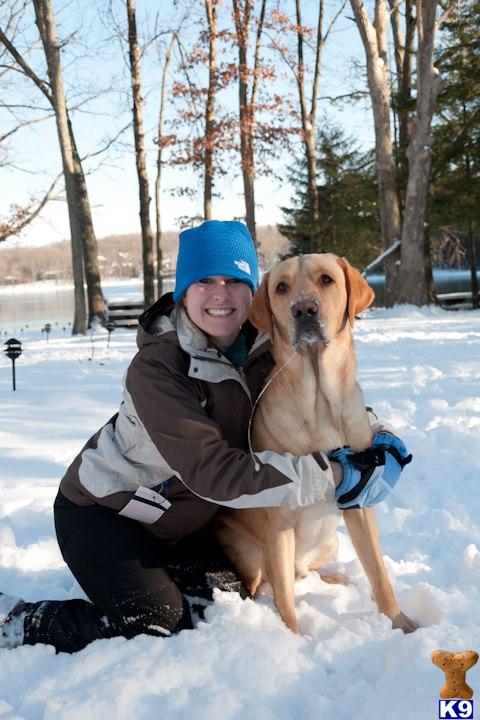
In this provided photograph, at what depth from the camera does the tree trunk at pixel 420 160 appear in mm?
12523

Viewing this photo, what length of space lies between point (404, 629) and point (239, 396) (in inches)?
43.1

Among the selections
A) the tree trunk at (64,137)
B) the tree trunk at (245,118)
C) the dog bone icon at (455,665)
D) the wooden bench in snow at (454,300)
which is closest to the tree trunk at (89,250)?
the tree trunk at (64,137)

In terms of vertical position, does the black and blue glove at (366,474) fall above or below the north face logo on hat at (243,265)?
below

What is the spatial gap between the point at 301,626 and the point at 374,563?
378mm

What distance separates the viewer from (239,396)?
2635 millimetres

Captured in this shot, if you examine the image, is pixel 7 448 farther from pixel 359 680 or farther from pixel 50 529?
pixel 359 680

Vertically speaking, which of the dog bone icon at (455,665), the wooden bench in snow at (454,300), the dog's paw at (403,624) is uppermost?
the wooden bench in snow at (454,300)

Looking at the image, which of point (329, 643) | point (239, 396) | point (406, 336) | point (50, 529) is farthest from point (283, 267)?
point (406, 336)

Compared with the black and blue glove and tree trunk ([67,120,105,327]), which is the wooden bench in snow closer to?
tree trunk ([67,120,105,327])

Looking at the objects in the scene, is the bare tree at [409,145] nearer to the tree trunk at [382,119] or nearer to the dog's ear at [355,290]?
the tree trunk at [382,119]

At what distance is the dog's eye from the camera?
2.57 meters

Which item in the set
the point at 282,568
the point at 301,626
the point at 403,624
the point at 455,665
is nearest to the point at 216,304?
the point at 282,568

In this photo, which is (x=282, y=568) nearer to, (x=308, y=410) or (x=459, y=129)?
(x=308, y=410)

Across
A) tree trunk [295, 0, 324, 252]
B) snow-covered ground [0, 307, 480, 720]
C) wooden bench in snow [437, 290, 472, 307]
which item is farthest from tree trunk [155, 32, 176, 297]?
snow-covered ground [0, 307, 480, 720]
